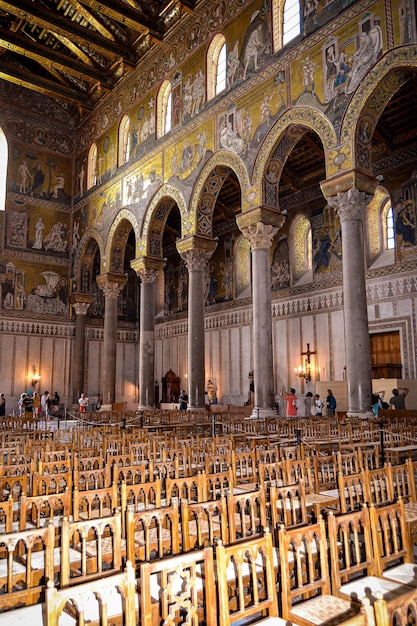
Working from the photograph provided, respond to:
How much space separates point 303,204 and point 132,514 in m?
19.9

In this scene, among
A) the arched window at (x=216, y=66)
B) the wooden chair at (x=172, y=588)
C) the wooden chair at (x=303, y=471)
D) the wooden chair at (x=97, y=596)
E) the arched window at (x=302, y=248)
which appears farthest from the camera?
the arched window at (x=302, y=248)

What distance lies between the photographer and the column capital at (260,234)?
15.4 meters

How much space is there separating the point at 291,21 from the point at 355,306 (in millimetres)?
8994

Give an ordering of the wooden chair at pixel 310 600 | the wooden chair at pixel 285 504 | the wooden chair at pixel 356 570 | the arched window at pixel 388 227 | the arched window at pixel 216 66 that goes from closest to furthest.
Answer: the wooden chair at pixel 310 600 < the wooden chair at pixel 356 570 < the wooden chair at pixel 285 504 < the arched window at pixel 216 66 < the arched window at pixel 388 227

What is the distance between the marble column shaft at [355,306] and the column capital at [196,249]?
6.20 m

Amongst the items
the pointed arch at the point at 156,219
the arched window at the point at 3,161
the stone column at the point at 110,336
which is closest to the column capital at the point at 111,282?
the stone column at the point at 110,336

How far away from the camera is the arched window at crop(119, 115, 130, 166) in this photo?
2344 cm

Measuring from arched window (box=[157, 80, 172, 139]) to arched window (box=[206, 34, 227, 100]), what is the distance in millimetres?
2915

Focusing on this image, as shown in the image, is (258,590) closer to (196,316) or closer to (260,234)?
(260,234)

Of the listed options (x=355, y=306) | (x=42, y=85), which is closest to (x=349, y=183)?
(x=355, y=306)

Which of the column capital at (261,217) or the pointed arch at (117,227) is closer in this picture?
the column capital at (261,217)

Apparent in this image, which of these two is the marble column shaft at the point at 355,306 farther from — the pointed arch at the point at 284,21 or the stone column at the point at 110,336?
the stone column at the point at 110,336

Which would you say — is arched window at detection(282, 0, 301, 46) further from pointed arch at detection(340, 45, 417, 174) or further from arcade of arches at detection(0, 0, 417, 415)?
pointed arch at detection(340, 45, 417, 174)

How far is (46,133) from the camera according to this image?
27.2 meters
